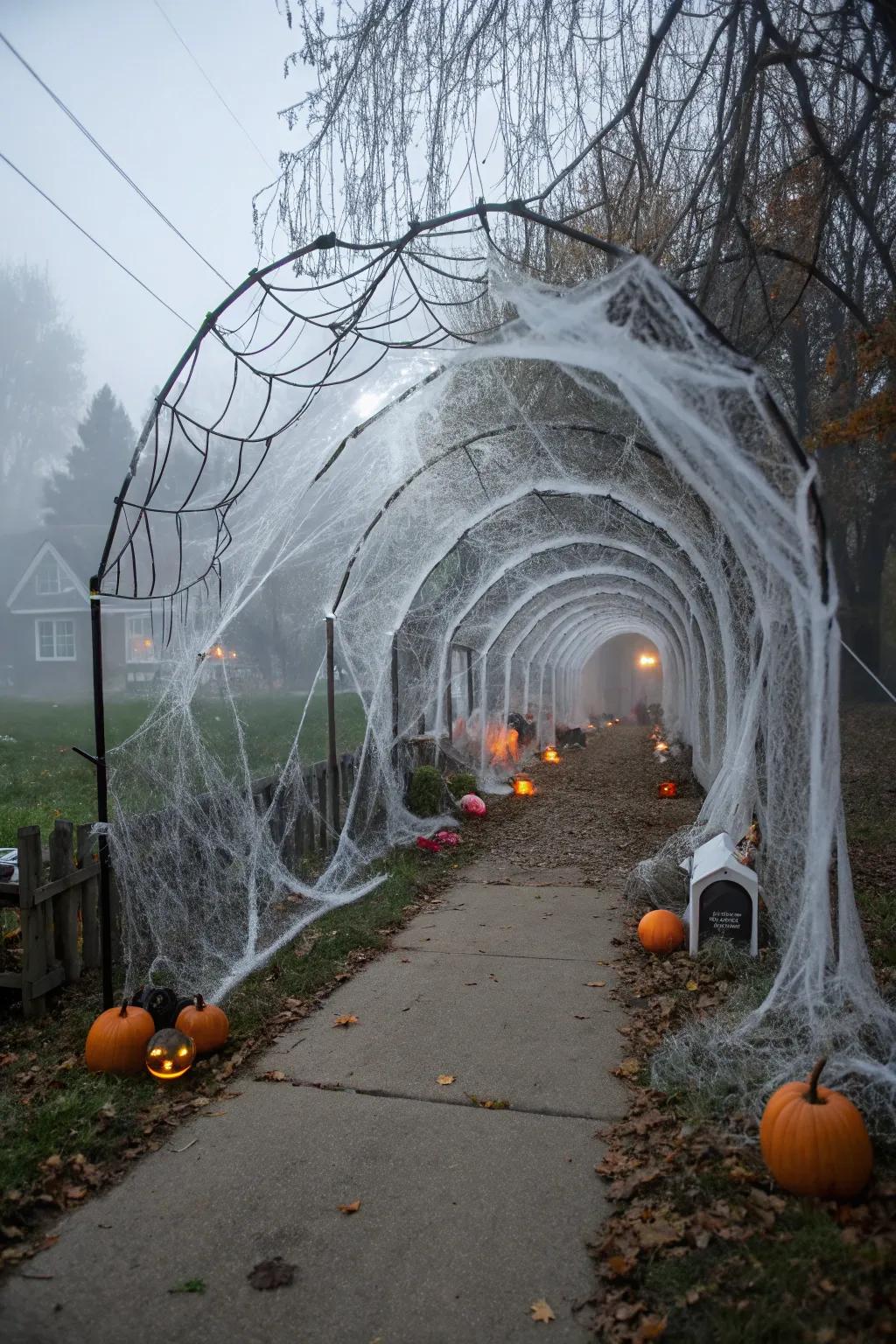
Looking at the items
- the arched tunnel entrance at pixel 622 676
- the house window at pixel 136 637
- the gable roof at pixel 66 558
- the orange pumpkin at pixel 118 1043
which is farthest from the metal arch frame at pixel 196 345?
the arched tunnel entrance at pixel 622 676

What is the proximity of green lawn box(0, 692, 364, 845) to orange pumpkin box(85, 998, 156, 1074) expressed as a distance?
469 centimetres

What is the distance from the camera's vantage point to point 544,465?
977cm

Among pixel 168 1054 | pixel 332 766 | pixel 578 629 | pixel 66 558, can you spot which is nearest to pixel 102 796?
pixel 168 1054

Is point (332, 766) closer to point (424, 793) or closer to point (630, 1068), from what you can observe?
point (424, 793)

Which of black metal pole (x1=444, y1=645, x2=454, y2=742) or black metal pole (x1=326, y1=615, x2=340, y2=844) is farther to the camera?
black metal pole (x1=444, y1=645, x2=454, y2=742)

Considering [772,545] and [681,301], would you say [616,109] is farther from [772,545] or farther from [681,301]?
[772,545]

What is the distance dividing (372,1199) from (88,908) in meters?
3.00

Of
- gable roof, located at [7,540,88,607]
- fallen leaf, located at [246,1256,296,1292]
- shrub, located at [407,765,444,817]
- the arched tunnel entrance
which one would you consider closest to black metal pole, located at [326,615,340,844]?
shrub, located at [407,765,444,817]

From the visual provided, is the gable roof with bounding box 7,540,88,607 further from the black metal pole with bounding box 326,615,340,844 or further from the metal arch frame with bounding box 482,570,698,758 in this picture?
the black metal pole with bounding box 326,615,340,844

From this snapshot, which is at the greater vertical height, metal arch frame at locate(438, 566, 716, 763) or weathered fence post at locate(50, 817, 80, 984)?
metal arch frame at locate(438, 566, 716, 763)

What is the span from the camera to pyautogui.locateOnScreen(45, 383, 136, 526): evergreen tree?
183ft

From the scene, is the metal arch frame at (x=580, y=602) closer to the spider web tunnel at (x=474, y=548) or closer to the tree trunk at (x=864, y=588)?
the spider web tunnel at (x=474, y=548)

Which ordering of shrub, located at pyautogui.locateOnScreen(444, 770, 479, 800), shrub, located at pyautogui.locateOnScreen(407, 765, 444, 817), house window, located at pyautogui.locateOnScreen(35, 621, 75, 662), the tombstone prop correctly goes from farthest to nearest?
1. house window, located at pyautogui.locateOnScreen(35, 621, 75, 662)
2. shrub, located at pyautogui.locateOnScreen(444, 770, 479, 800)
3. shrub, located at pyautogui.locateOnScreen(407, 765, 444, 817)
4. the tombstone prop

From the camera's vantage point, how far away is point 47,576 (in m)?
42.0
